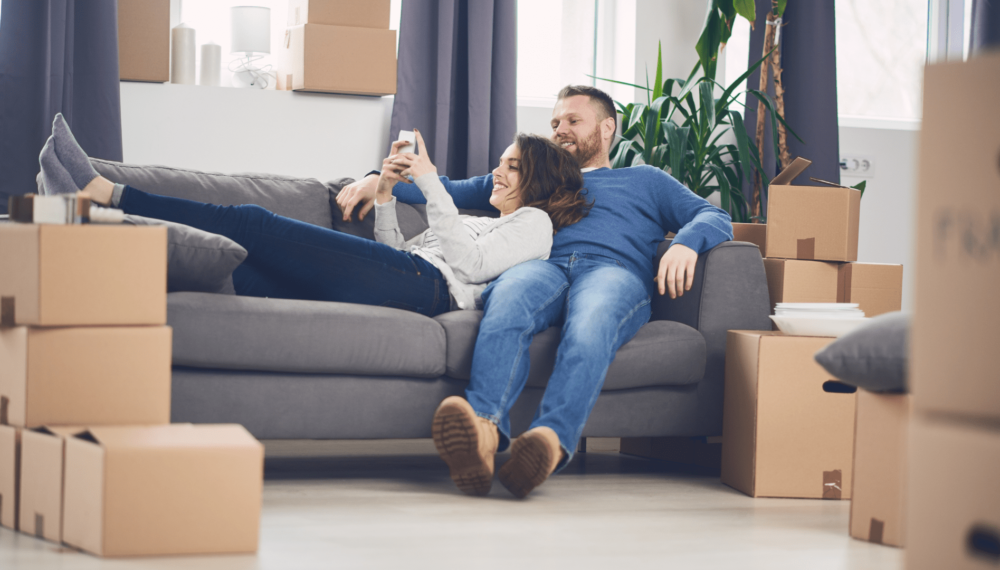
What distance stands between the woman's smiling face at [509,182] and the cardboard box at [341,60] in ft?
2.81

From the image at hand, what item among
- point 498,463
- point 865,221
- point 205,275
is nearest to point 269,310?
point 205,275

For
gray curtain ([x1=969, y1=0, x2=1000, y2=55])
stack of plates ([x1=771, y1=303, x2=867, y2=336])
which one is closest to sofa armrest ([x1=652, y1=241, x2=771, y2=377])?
stack of plates ([x1=771, y1=303, x2=867, y2=336])

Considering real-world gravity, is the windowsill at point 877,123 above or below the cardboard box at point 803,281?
above

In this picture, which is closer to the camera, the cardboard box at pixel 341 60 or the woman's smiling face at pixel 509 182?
the woman's smiling face at pixel 509 182

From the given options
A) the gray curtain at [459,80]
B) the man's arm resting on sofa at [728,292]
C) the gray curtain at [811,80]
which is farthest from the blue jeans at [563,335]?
the gray curtain at [811,80]

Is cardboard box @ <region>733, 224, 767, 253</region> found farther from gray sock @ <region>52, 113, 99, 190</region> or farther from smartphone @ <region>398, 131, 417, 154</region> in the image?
gray sock @ <region>52, 113, 99, 190</region>

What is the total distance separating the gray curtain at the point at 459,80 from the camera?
3117 mm

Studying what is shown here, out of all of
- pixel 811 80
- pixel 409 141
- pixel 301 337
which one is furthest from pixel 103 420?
pixel 811 80

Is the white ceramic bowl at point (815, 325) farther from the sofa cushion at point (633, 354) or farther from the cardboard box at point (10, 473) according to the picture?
the cardboard box at point (10, 473)

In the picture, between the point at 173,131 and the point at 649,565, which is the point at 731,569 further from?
the point at 173,131

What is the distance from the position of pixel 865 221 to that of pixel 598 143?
6.11ft

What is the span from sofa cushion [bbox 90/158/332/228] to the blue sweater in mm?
244

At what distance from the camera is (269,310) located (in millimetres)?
1820

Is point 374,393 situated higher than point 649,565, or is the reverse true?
point 374,393
